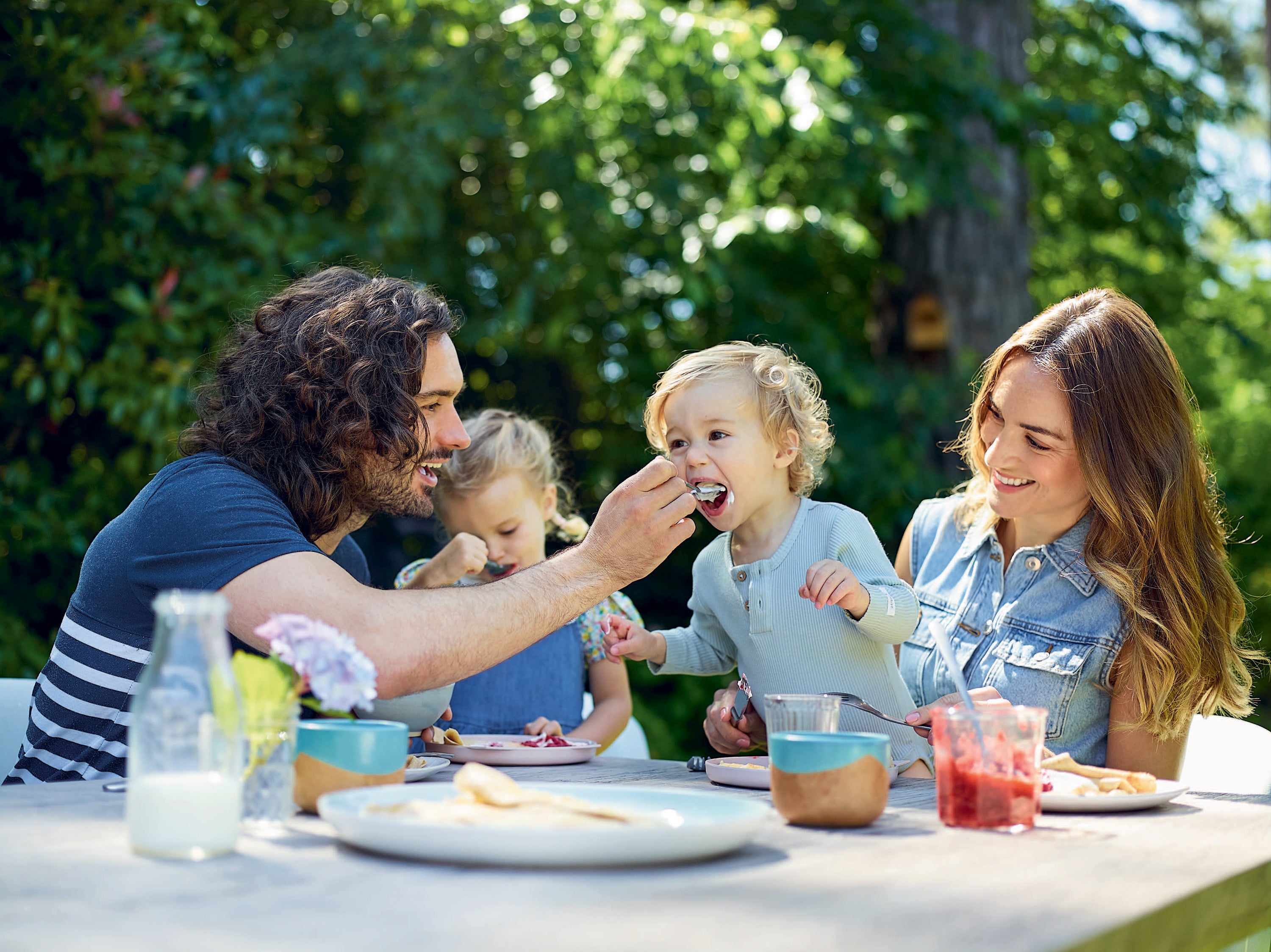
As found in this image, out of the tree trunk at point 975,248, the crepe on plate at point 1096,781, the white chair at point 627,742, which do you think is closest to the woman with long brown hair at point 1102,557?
the crepe on plate at point 1096,781

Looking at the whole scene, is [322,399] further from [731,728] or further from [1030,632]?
[1030,632]

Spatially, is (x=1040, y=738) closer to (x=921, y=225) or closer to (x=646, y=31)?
(x=646, y=31)

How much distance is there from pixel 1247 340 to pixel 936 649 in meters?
5.52

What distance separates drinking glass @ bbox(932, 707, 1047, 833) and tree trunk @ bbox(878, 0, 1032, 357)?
15.5 feet

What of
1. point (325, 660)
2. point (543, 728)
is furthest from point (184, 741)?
point (543, 728)

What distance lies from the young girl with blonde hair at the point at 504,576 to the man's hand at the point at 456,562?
0.13ft

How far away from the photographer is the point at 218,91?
4727 mm

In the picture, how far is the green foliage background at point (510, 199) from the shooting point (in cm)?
414

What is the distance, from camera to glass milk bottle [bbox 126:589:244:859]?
117cm

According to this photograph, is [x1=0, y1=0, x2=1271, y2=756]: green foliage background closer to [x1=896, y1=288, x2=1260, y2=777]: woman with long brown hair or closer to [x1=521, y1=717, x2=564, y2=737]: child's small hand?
[x1=521, y1=717, x2=564, y2=737]: child's small hand

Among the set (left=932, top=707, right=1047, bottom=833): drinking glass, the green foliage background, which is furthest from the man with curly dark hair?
the green foliage background

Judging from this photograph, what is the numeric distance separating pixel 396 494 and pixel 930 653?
3.78 feet

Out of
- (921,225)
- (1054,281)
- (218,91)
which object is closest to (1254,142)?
(1054,281)

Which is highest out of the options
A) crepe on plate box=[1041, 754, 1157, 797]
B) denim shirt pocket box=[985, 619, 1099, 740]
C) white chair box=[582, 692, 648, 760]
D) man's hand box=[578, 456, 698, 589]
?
man's hand box=[578, 456, 698, 589]
